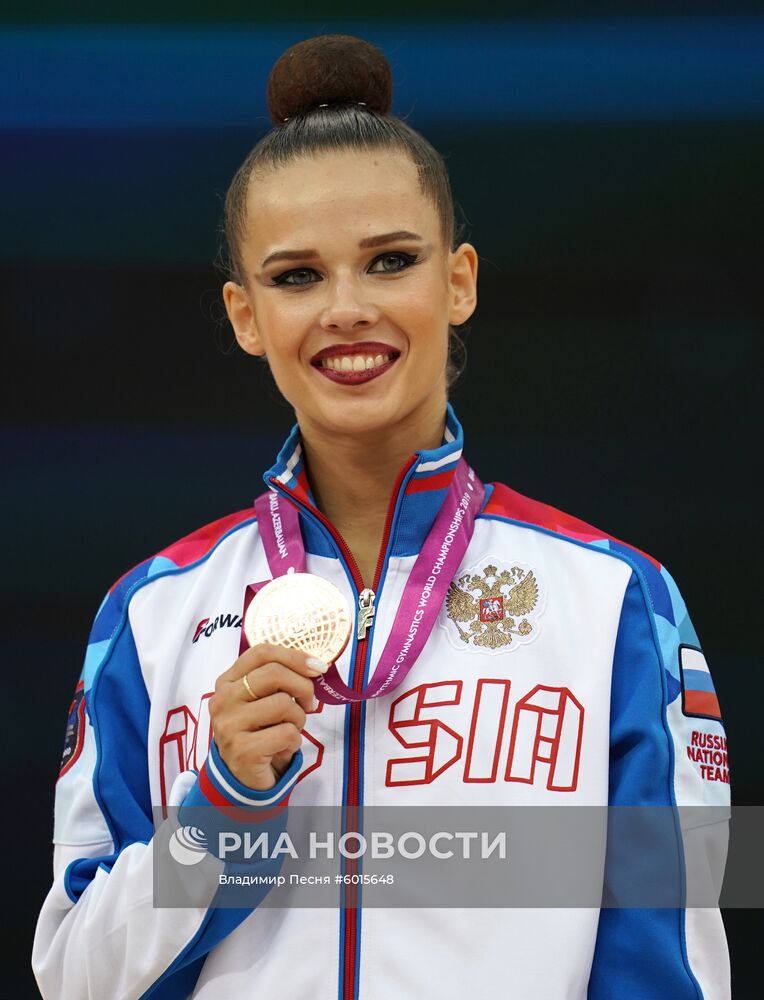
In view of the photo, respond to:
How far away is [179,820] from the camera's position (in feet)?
6.17

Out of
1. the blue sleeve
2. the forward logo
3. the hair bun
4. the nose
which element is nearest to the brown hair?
the hair bun

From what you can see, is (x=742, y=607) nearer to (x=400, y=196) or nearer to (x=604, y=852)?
(x=604, y=852)

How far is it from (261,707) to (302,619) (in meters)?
0.12

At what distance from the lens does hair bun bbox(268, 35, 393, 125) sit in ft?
7.06

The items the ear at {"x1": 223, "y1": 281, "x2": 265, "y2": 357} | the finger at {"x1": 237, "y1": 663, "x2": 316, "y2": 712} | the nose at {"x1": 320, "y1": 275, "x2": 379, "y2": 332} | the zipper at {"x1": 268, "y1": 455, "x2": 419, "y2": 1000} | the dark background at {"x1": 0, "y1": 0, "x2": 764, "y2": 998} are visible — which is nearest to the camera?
the finger at {"x1": 237, "y1": 663, "x2": 316, "y2": 712}

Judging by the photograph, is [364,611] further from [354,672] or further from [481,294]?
[481,294]

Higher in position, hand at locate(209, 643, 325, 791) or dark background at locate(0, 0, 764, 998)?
dark background at locate(0, 0, 764, 998)

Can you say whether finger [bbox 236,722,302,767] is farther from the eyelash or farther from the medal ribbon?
the eyelash

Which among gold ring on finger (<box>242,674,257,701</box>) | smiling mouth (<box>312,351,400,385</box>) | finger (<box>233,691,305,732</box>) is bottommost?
finger (<box>233,691,305,732</box>)

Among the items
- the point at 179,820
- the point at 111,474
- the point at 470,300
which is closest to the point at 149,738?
the point at 179,820

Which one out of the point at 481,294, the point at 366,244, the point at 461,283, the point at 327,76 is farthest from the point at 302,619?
the point at 481,294

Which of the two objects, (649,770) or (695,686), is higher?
(695,686)

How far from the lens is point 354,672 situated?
6.51 ft

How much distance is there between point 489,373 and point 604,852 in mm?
1264
